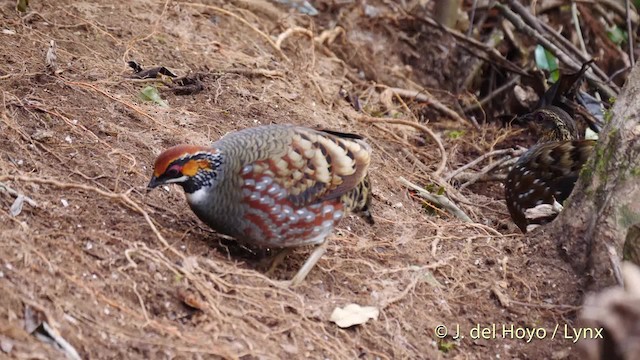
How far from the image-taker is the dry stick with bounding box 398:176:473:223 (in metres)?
6.66

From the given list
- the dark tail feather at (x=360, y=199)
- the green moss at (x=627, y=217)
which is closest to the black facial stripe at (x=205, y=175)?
the dark tail feather at (x=360, y=199)

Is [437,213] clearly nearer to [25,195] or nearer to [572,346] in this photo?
[572,346]

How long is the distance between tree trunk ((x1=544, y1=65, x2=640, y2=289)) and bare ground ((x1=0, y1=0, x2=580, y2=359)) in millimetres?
174

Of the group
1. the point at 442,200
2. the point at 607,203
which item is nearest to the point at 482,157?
the point at 442,200

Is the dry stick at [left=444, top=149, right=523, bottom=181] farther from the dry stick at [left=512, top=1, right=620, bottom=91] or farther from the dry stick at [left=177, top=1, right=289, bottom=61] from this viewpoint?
the dry stick at [left=177, top=1, right=289, bottom=61]

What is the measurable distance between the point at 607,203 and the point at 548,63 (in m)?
4.53

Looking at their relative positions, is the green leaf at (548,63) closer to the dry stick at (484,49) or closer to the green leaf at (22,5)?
the dry stick at (484,49)

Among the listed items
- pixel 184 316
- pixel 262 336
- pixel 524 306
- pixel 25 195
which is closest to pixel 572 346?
pixel 524 306

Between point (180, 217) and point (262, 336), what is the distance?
45.4 inches

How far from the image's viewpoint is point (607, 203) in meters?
5.20

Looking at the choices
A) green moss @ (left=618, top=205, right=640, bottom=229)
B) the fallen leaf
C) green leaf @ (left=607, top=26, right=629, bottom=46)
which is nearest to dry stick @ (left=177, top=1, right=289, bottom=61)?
green moss @ (left=618, top=205, right=640, bottom=229)

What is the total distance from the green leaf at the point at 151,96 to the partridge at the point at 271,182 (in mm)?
1671

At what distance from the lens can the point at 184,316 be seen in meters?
4.16

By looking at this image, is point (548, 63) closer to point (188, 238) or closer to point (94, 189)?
point (188, 238)
